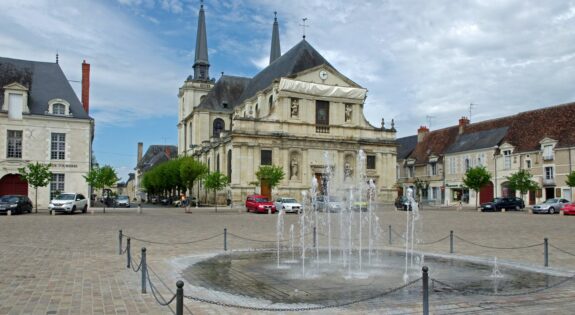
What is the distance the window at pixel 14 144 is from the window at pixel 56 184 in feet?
9.28

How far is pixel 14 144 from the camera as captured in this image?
3619 cm

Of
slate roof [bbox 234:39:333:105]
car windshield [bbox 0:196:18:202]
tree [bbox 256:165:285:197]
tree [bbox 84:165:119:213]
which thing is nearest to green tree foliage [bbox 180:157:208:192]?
tree [bbox 256:165:285:197]

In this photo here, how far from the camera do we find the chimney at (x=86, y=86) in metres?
45.9

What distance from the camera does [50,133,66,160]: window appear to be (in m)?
37.3

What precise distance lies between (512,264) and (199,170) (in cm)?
3871

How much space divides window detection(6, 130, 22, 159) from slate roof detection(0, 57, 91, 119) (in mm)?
1930

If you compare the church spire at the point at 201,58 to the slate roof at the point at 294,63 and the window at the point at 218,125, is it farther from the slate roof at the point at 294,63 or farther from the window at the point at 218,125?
the slate roof at the point at 294,63

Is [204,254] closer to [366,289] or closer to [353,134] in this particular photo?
[366,289]

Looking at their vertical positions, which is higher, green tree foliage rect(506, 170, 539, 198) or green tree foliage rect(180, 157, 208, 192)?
green tree foliage rect(180, 157, 208, 192)

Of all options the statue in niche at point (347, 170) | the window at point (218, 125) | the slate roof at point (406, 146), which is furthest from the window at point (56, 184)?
the slate roof at point (406, 146)

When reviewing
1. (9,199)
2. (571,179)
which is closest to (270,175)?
(9,199)

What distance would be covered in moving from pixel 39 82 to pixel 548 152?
4286cm

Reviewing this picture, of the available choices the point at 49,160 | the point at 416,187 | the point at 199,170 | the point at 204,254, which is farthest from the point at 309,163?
the point at 204,254

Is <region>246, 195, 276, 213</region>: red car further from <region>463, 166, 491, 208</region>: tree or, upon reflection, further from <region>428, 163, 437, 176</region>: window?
<region>428, 163, 437, 176</region>: window
